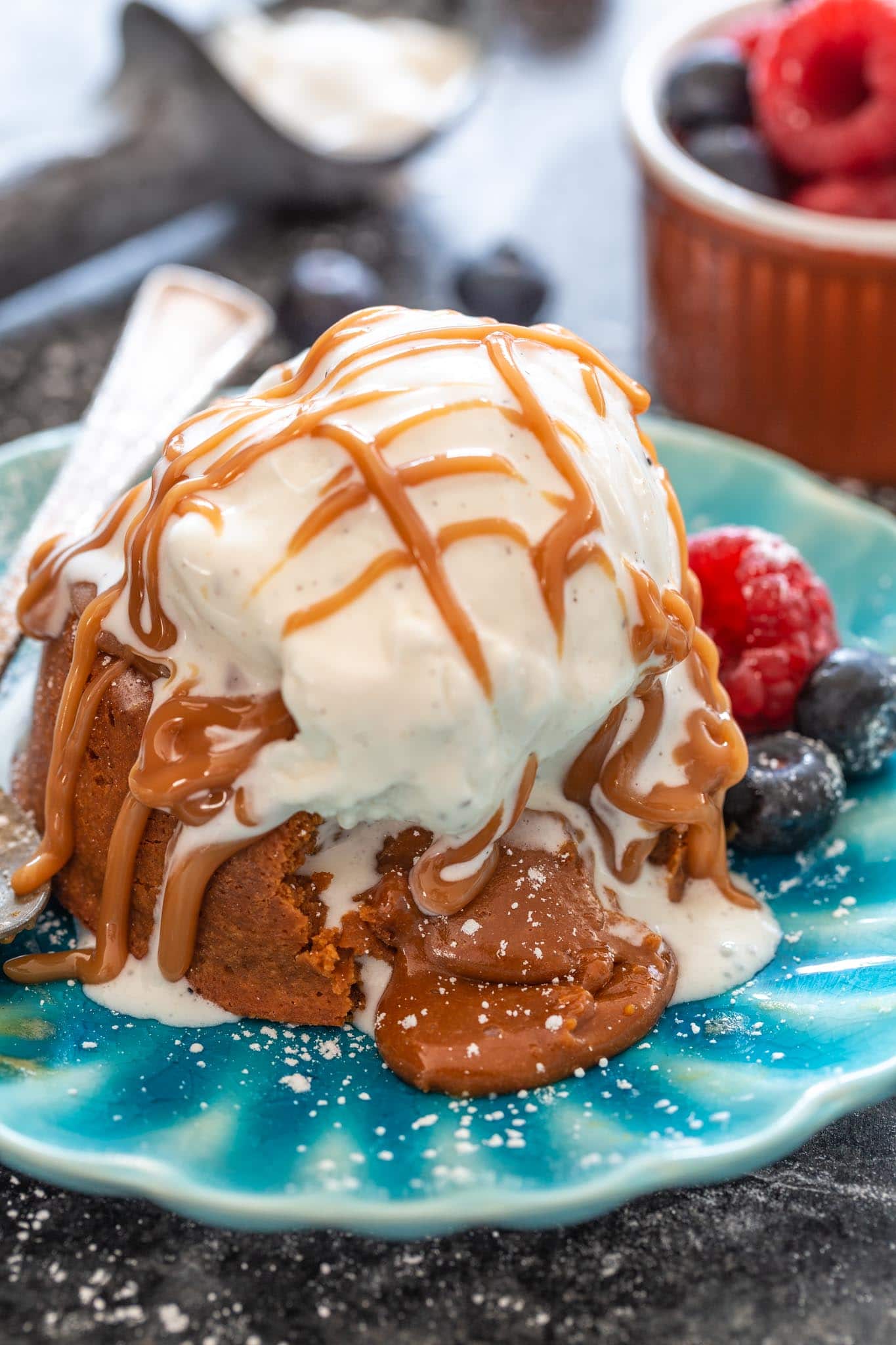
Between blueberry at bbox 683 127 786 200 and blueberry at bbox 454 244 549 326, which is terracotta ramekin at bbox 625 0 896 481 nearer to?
blueberry at bbox 683 127 786 200

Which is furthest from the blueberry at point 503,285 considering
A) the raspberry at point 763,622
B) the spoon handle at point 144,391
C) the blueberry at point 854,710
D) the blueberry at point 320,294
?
the blueberry at point 854,710

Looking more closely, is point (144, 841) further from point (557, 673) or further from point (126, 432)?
point (126, 432)

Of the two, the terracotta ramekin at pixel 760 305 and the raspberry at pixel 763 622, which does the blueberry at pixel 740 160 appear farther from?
the raspberry at pixel 763 622

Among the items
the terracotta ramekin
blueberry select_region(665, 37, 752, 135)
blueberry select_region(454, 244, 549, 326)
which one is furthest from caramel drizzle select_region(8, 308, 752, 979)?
blueberry select_region(454, 244, 549, 326)

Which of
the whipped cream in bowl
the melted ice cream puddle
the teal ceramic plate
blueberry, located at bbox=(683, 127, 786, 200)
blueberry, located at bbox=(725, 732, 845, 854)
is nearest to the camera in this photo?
the teal ceramic plate

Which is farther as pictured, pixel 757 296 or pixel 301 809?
pixel 757 296

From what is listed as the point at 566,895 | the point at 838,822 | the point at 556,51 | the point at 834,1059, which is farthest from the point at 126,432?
the point at 556,51
